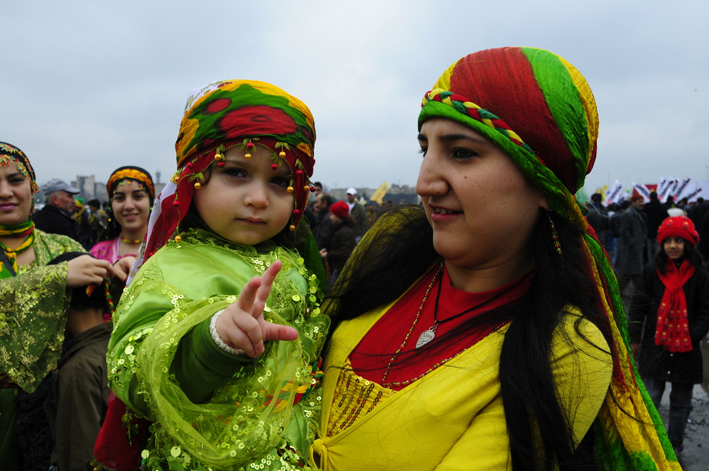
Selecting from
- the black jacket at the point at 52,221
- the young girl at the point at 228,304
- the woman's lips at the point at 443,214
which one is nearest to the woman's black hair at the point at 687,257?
the young girl at the point at 228,304

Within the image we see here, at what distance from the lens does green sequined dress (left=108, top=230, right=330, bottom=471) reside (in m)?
1.16

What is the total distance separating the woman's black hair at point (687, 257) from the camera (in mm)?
4586

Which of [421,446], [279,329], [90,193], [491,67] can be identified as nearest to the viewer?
[279,329]

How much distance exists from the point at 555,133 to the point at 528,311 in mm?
496

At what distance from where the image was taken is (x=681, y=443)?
4.54 m

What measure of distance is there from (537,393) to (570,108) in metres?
0.76

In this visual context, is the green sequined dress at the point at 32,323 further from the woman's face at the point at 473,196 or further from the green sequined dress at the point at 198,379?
the woman's face at the point at 473,196

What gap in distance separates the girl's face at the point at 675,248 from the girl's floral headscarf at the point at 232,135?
419 centimetres

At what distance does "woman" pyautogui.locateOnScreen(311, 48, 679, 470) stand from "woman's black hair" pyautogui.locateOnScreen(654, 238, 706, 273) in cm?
383

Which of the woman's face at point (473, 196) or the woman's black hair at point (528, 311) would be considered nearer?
the woman's black hair at point (528, 311)

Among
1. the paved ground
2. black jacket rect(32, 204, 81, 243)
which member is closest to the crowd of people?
the paved ground

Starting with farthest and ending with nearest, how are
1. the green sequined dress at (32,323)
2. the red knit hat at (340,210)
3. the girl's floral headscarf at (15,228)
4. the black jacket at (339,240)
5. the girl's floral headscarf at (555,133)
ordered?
the red knit hat at (340,210) < the black jacket at (339,240) < the girl's floral headscarf at (15,228) < the green sequined dress at (32,323) < the girl's floral headscarf at (555,133)

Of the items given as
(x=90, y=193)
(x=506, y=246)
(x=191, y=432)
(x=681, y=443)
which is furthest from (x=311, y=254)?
(x=90, y=193)

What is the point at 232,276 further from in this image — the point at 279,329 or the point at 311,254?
the point at 311,254
